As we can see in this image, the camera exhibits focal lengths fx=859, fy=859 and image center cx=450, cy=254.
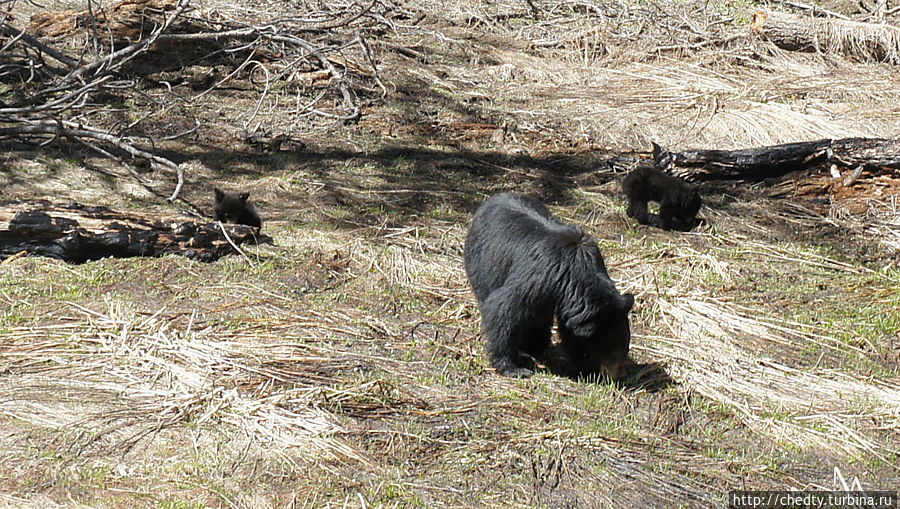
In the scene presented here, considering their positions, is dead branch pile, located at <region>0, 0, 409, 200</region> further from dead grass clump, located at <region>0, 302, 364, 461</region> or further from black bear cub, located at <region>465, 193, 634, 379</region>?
black bear cub, located at <region>465, 193, 634, 379</region>

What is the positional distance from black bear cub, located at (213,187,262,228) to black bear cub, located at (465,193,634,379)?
2.88 meters

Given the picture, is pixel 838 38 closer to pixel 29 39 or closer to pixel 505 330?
pixel 505 330

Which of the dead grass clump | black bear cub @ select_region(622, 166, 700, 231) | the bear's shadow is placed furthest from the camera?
black bear cub @ select_region(622, 166, 700, 231)

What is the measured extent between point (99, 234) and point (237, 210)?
131 cm

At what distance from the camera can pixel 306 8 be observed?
573 inches

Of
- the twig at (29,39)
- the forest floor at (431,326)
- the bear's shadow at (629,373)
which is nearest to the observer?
the forest floor at (431,326)

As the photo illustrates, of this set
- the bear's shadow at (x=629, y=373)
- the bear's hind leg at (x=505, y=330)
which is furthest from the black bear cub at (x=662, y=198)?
the bear's hind leg at (x=505, y=330)

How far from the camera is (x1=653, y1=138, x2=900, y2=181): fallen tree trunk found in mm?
9539

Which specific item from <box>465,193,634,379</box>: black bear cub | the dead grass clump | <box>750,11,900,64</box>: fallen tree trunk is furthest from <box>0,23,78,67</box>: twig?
<box>750,11,900,64</box>: fallen tree trunk

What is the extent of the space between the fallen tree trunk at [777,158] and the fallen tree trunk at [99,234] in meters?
5.40

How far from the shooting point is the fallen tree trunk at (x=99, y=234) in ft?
23.7

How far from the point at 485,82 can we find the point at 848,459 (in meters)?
9.43

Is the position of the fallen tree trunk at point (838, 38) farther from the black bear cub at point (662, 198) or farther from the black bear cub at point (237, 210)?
the black bear cub at point (237, 210)

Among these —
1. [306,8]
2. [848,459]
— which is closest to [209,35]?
[306,8]
